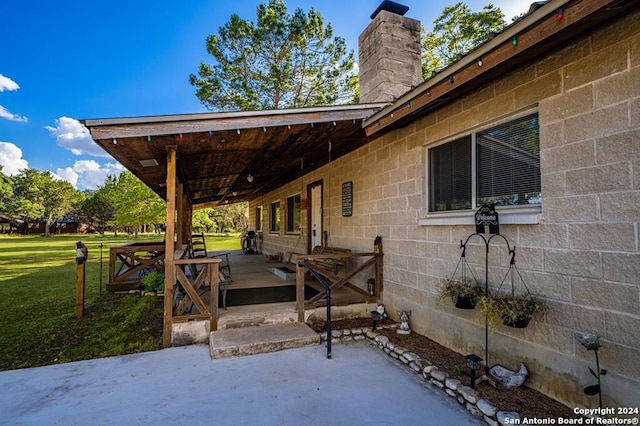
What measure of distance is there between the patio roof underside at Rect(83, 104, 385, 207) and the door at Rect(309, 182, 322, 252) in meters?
1.18

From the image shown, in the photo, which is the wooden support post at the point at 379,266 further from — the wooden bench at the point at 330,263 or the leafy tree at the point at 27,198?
the leafy tree at the point at 27,198

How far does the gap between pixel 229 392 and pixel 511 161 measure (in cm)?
340

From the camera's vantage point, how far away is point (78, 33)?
51.6 feet

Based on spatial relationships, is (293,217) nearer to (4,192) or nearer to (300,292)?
(300,292)

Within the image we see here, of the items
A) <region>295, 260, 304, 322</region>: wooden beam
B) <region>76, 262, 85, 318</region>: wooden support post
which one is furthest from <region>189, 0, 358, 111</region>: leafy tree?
<region>295, 260, 304, 322</region>: wooden beam

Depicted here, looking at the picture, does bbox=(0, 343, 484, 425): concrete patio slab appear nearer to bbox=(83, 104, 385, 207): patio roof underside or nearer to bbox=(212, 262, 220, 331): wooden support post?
bbox=(212, 262, 220, 331): wooden support post

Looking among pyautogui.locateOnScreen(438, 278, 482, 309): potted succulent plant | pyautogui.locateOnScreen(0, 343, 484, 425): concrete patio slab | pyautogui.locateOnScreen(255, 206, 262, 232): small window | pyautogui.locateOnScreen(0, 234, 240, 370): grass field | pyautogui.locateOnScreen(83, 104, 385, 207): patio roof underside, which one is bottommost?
pyautogui.locateOnScreen(0, 234, 240, 370): grass field

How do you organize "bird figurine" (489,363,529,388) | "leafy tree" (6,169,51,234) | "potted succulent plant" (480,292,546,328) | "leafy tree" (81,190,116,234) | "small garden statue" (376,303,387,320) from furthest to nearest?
"leafy tree" (81,190,116,234) < "leafy tree" (6,169,51,234) < "small garden statue" (376,303,387,320) < "bird figurine" (489,363,529,388) < "potted succulent plant" (480,292,546,328)

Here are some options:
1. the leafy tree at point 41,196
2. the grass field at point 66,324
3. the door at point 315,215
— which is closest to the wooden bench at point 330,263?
the door at point 315,215

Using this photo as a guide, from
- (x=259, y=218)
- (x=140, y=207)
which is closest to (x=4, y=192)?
(x=140, y=207)

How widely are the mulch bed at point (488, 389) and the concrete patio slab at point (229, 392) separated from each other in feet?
0.93

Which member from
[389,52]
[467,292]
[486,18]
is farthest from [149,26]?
[467,292]

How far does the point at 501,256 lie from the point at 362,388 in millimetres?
1812

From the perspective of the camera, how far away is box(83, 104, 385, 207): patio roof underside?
394cm
